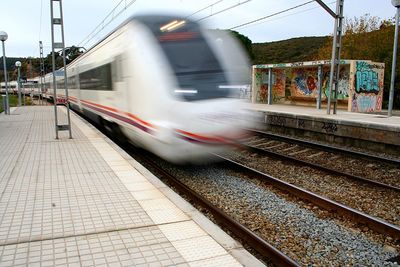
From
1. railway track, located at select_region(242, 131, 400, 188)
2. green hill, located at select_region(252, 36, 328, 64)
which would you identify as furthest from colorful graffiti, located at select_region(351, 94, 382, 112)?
green hill, located at select_region(252, 36, 328, 64)

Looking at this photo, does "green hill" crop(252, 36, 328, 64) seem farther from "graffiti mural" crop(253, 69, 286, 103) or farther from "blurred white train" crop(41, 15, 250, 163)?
"blurred white train" crop(41, 15, 250, 163)

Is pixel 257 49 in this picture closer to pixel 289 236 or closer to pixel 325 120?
pixel 325 120

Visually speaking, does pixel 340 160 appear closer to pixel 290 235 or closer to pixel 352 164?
pixel 352 164

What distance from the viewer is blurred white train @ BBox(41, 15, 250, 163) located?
→ 6461mm

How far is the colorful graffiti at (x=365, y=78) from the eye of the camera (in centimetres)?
1770

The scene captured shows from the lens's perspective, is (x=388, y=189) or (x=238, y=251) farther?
(x=388, y=189)

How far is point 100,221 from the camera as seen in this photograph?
14.3 ft

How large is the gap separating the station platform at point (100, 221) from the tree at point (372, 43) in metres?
24.9

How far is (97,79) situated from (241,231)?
26.4ft

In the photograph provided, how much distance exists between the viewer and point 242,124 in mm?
7039

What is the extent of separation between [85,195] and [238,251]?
8.75ft

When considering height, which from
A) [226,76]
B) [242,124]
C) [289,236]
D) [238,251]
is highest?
[226,76]

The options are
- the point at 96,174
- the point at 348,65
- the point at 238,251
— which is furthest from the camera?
the point at 348,65

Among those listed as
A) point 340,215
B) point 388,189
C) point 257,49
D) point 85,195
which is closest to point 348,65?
point 388,189
